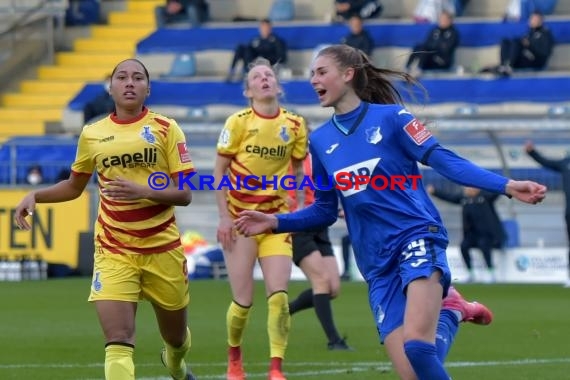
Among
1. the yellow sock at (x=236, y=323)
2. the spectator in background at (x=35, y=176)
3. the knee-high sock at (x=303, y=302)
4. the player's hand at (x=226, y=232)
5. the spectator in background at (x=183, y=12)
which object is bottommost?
the spectator in background at (x=35, y=176)

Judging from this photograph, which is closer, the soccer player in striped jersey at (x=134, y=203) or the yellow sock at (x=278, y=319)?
the soccer player in striped jersey at (x=134, y=203)

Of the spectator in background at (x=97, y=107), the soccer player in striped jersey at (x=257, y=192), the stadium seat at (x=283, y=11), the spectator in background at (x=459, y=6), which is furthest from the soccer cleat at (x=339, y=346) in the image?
the stadium seat at (x=283, y=11)

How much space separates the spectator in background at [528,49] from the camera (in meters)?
27.4

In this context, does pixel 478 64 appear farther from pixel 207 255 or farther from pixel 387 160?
pixel 387 160

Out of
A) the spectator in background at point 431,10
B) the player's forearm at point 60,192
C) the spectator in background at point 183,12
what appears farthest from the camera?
the spectator in background at point 183,12

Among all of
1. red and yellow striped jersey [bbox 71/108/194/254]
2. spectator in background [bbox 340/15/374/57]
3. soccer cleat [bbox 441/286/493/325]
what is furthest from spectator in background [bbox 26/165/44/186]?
soccer cleat [bbox 441/286/493/325]

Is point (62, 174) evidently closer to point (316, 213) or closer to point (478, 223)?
point (478, 223)

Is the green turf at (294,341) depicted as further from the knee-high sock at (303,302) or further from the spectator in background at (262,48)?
the spectator in background at (262,48)

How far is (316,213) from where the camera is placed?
7.83 metres

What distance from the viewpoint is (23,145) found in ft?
82.9

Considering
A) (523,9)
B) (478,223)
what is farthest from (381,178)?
(523,9)

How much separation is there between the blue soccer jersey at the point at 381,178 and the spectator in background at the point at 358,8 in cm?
2264

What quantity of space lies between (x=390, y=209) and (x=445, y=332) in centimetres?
75

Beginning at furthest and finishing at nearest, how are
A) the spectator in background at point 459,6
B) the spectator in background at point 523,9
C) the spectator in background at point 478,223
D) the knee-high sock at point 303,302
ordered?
the spectator in background at point 459,6 < the spectator in background at point 523,9 < the spectator in background at point 478,223 < the knee-high sock at point 303,302
